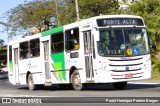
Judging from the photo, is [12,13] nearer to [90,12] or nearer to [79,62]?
[90,12]

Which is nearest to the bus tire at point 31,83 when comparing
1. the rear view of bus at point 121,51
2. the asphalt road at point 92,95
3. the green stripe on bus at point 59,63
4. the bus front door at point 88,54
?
the green stripe on bus at point 59,63

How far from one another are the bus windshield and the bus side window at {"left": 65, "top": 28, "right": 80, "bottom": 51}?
67.5 inches

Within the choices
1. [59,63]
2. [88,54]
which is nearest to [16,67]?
[59,63]

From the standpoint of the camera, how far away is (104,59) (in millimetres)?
19625

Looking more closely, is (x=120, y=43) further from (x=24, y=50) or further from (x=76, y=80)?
(x=24, y=50)

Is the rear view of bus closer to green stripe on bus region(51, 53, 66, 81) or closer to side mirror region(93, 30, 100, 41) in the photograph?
side mirror region(93, 30, 100, 41)

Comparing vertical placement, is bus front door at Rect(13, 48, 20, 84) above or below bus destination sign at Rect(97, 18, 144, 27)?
below

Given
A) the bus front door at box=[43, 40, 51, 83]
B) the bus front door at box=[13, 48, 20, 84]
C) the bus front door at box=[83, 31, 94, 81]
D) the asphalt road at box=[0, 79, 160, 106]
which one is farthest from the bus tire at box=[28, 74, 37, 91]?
the bus front door at box=[83, 31, 94, 81]

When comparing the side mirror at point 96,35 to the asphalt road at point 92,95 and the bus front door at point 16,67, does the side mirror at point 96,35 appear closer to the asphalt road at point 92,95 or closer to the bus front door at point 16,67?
the asphalt road at point 92,95

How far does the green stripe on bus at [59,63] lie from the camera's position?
22584 mm

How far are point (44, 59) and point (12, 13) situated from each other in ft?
146

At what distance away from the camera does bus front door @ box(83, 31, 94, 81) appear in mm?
20203

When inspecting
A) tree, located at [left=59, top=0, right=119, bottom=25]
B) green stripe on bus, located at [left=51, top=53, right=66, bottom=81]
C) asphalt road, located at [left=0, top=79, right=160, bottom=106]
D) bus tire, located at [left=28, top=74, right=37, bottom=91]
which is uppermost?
tree, located at [left=59, top=0, right=119, bottom=25]

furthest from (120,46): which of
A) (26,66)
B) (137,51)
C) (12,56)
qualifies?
(12,56)
